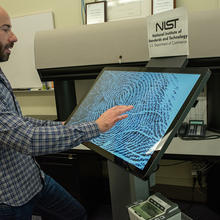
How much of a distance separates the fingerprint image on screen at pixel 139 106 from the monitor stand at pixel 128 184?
115 millimetres

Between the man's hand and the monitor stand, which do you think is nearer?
the man's hand

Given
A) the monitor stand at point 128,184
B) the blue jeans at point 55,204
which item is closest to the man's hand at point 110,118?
the monitor stand at point 128,184

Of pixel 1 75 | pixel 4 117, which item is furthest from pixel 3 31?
pixel 4 117

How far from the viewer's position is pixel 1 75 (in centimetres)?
112

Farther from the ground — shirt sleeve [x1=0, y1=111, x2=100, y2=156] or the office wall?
the office wall

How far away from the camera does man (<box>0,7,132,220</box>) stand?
94cm

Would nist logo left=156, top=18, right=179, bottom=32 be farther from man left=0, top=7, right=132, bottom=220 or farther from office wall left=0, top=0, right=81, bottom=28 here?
office wall left=0, top=0, right=81, bottom=28

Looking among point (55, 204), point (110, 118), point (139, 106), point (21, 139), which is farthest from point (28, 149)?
point (55, 204)

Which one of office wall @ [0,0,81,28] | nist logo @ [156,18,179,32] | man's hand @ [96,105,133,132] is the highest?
office wall @ [0,0,81,28]

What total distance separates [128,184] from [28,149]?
1.58 ft

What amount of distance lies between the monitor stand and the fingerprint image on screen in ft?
0.38

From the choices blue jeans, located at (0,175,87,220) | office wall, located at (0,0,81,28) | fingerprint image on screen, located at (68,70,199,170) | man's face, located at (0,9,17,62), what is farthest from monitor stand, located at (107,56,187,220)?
office wall, located at (0,0,81,28)

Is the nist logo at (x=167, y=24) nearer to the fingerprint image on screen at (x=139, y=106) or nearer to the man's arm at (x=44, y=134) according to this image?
the fingerprint image on screen at (x=139, y=106)

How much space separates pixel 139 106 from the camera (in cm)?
99
